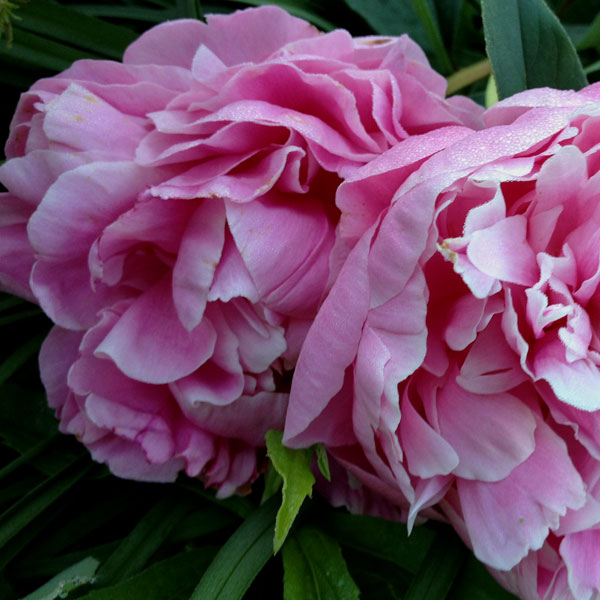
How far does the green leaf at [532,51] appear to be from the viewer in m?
0.38

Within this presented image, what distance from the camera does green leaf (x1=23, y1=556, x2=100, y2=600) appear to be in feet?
1.13

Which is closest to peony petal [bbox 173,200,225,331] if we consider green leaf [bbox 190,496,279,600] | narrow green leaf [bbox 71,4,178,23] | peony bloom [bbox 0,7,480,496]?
peony bloom [bbox 0,7,480,496]

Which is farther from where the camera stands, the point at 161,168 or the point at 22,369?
the point at 22,369

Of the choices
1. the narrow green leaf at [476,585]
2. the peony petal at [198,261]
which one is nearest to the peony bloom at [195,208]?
the peony petal at [198,261]

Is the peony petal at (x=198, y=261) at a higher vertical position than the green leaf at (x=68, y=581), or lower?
higher

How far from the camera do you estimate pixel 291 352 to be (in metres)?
0.33

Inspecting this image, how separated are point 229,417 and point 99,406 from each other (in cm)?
6

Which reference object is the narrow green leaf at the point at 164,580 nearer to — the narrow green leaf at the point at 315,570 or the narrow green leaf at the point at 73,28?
the narrow green leaf at the point at 315,570

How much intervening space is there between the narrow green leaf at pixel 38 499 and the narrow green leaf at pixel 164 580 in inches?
2.5

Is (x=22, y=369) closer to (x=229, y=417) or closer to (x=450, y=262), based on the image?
(x=229, y=417)

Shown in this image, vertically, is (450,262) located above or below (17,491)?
above

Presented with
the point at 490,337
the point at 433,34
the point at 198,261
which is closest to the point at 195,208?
the point at 198,261

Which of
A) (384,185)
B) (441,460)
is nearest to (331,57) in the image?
(384,185)

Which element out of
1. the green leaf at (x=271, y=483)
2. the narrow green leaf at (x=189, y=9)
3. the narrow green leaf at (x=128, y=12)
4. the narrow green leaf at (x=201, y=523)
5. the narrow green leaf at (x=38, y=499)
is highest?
the narrow green leaf at (x=189, y=9)
